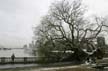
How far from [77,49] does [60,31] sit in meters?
5.20

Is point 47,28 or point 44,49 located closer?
point 44,49

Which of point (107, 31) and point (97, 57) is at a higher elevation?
point (107, 31)

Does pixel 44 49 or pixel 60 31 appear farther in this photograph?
pixel 60 31

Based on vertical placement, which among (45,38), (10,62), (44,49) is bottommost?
(10,62)

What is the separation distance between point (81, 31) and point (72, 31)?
7.60 ft

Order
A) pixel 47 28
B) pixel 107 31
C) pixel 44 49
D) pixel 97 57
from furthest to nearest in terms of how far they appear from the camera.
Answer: pixel 107 31, pixel 47 28, pixel 44 49, pixel 97 57

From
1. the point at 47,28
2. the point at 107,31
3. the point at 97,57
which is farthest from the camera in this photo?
the point at 107,31

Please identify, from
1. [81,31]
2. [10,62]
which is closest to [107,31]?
[81,31]

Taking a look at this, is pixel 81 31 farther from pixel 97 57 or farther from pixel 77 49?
pixel 97 57

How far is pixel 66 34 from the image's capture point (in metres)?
33.1

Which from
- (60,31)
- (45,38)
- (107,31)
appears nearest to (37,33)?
(45,38)

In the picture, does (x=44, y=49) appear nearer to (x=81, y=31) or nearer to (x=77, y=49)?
(x=77, y=49)

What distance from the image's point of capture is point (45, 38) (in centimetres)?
3142

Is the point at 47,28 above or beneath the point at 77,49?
above
